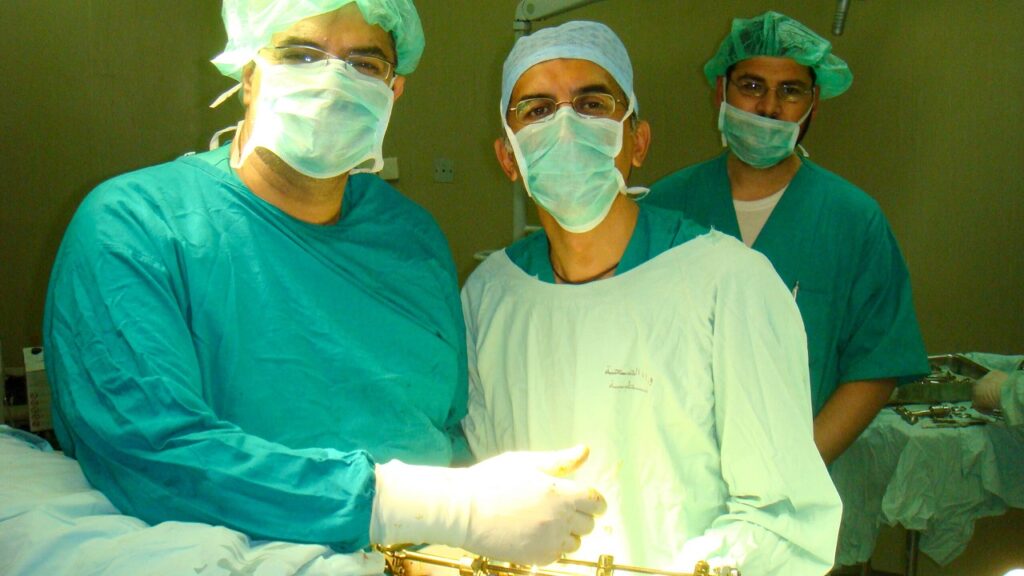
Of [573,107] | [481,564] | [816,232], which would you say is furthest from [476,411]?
[816,232]

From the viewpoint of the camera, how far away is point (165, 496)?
101cm

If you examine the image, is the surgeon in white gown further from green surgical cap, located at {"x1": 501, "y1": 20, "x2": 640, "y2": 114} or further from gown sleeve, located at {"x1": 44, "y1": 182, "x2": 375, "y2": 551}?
gown sleeve, located at {"x1": 44, "y1": 182, "x2": 375, "y2": 551}

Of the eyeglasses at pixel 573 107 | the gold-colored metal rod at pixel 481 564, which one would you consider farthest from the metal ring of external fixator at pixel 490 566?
the eyeglasses at pixel 573 107

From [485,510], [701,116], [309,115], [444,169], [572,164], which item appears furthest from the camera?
[444,169]

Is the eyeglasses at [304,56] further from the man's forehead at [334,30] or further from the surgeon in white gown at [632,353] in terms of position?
the surgeon in white gown at [632,353]

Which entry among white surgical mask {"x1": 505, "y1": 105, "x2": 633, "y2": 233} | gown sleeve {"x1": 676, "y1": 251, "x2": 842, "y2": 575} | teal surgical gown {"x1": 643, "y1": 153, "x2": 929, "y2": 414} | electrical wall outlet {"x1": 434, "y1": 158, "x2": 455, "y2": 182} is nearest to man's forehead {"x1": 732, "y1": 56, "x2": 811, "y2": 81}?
teal surgical gown {"x1": 643, "y1": 153, "x2": 929, "y2": 414}

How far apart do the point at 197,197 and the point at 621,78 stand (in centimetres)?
68

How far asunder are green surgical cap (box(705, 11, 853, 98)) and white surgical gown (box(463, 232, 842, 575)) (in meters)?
0.79

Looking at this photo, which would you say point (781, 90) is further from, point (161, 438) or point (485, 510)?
point (161, 438)

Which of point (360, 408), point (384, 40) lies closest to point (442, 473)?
point (360, 408)

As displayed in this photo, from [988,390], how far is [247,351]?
2045 mm

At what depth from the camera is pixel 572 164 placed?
1393 millimetres

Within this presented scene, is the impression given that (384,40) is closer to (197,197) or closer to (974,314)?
(197,197)

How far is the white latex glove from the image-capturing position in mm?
2375
